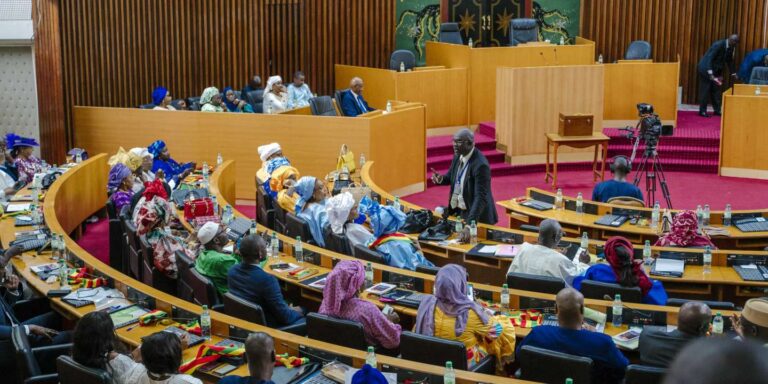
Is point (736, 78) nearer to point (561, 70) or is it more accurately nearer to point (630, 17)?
point (630, 17)

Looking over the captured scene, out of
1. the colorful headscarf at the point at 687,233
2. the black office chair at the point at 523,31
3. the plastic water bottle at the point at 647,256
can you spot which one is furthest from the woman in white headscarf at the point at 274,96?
the plastic water bottle at the point at 647,256

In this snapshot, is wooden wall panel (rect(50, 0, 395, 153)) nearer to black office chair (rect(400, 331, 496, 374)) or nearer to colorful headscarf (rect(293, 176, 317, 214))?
colorful headscarf (rect(293, 176, 317, 214))

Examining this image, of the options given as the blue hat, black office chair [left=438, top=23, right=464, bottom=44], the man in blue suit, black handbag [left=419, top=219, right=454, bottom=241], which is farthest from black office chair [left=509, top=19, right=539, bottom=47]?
the blue hat

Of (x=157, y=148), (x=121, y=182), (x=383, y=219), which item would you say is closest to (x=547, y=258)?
(x=383, y=219)

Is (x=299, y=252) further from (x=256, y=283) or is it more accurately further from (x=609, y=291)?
(x=609, y=291)

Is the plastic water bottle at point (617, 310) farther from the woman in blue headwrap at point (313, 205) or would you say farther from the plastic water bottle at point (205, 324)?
the woman in blue headwrap at point (313, 205)

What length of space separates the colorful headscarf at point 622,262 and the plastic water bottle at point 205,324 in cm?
264

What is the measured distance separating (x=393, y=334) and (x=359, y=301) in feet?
0.93

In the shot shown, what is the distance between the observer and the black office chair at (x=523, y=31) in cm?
1639

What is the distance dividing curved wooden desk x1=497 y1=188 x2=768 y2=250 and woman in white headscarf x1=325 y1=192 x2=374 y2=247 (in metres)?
2.17

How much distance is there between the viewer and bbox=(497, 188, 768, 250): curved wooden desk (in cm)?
841

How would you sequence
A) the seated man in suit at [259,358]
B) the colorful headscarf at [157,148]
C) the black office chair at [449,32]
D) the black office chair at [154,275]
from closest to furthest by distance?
the seated man in suit at [259,358] → the black office chair at [154,275] → the colorful headscarf at [157,148] → the black office chair at [449,32]

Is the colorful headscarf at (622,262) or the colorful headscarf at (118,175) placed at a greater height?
the colorful headscarf at (118,175)

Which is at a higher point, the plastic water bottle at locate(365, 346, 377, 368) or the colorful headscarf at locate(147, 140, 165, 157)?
the colorful headscarf at locate(147, 140, 165, 157)
